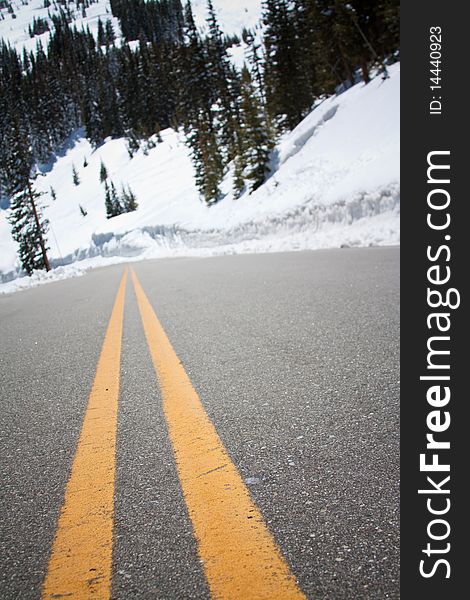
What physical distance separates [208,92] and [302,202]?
43.6m

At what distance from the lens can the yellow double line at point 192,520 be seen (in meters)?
1.04

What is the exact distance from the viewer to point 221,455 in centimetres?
168

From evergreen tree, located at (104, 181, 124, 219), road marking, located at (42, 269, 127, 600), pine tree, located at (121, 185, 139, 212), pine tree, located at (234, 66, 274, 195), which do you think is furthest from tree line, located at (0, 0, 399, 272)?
road marking, located at (42, 269, 127, 600)

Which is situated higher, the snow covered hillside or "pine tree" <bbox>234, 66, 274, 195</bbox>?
"pine tree" <bbox>234, 66, 274, 195</bbox>

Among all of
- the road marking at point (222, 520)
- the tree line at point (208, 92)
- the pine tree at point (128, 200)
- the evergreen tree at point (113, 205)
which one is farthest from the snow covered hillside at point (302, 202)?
the road marking at point (222, 520)

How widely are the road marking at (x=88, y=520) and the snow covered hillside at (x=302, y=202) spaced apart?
11000 mm

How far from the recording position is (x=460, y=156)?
156cm

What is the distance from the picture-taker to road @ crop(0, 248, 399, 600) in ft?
3.60

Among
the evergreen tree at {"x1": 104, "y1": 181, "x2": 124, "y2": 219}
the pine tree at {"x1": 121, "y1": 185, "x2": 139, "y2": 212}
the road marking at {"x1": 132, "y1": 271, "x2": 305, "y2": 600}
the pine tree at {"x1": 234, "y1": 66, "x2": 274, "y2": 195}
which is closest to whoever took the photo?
the road marking at {"x1": 132, "y1": 271, "x2": 305, "y2": 600}

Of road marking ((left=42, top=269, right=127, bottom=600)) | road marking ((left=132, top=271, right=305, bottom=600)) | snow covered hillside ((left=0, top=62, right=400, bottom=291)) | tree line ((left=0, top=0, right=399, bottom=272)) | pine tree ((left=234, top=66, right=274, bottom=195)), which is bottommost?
road marking ((left=42, top=269, right=127, bottom=600))

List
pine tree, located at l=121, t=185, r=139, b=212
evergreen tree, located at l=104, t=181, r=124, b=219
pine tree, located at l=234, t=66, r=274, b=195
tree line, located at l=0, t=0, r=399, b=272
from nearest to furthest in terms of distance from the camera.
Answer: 1. pine tree, located at l=234, t=66, r=274, b=195
2. tree line, located at l=0, t=0, r=399, b=272
3. pine tree, located at l=121, t=185, r=139, b=212
4. evergreen tree, located at l=104, t=181, r=124, b=219

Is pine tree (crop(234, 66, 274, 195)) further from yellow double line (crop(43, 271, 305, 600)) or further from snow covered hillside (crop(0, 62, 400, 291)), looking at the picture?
yellow double line (crop(43, 271, 305, 600))

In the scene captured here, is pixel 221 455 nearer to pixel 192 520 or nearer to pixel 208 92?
pixel 192 520

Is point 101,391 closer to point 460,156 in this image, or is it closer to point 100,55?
point 460,156
